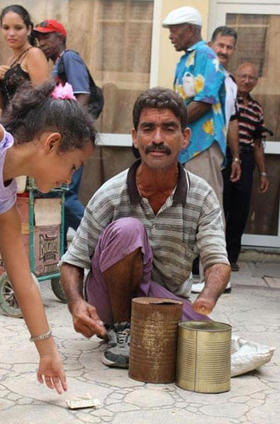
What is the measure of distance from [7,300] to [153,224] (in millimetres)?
1144

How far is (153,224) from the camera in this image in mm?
3154

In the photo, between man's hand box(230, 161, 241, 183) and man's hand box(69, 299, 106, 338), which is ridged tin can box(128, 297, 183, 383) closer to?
man's hand box(69, 299, 106, 338)

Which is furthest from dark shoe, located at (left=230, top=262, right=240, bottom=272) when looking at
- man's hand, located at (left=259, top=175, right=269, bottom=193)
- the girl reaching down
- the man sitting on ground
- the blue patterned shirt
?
the girl reaching down

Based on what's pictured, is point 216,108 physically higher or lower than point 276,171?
higher

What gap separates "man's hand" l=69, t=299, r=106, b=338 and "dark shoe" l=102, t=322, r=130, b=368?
0.13 m

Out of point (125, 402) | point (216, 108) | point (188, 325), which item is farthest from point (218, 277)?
point (216, 108)

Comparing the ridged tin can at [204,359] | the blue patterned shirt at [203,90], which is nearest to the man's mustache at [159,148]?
the ridged tin can at [204,359]

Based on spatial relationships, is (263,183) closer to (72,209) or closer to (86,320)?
(72,209)

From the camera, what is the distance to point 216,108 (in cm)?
463

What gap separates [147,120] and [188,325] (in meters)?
0.91

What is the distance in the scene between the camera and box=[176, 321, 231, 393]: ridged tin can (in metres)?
2.74

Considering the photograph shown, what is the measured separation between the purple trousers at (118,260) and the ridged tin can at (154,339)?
20cm

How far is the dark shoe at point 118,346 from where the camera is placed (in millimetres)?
3037

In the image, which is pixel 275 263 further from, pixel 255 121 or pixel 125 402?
pixel 125 402
